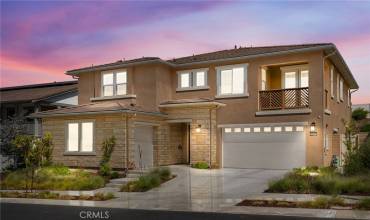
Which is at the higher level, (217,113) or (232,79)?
(232,79)

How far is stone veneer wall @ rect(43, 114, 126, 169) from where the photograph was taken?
21.8 metres

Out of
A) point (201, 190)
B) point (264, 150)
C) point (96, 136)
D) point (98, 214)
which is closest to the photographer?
point (98, 214)

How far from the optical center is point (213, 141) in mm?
23594

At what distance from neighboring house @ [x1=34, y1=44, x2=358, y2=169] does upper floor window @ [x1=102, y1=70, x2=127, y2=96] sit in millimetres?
61

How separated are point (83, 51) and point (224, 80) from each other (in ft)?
25.8

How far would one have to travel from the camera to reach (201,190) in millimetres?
16484

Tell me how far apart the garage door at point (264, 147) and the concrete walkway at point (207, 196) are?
158 centimetres

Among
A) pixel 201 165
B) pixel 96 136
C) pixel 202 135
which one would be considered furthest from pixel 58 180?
pixel 202 135

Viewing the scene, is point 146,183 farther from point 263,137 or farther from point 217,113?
point 263,137

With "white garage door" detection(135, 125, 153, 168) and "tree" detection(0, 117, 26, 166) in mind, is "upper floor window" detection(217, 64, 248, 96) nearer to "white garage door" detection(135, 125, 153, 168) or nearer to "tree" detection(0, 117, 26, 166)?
"white garage door" detection(135, 125, 153, 168)

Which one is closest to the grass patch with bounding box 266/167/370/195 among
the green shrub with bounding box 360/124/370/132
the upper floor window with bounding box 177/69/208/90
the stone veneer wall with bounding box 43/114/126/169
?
the stone veneer wall with bounding box 43/114/126/169

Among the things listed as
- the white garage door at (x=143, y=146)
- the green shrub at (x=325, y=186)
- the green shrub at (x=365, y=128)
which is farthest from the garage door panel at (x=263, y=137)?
the green shrub at (x=365, y=128)

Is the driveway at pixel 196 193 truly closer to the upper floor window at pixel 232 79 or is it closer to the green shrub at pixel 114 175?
the green shrub at pixel 114 175

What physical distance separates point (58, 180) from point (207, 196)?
7.75 m
